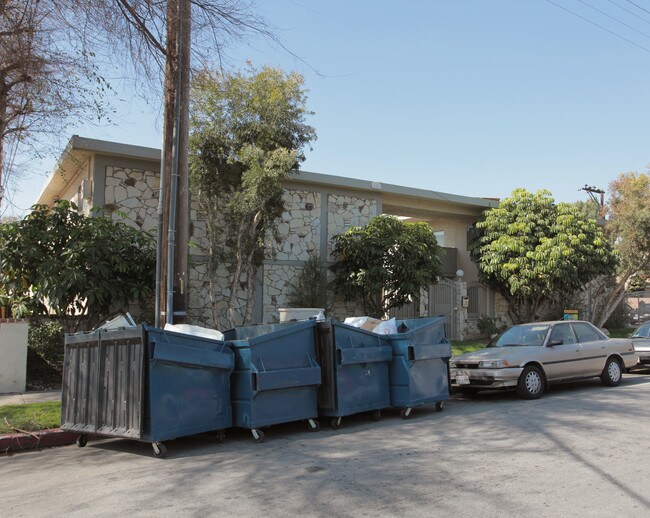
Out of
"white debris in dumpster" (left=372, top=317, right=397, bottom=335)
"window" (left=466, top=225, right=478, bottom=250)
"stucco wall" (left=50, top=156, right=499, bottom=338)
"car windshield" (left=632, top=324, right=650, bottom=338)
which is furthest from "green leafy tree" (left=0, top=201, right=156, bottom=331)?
"window" (left=466, top=225, right=478, bottom=250)

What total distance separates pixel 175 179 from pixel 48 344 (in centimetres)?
535

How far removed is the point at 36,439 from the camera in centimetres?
A: 836

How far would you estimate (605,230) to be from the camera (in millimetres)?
26953

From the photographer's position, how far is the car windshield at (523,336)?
12.1m

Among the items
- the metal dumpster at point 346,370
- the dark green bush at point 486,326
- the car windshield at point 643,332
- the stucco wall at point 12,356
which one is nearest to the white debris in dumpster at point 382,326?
the metal dumpster at point 346,370

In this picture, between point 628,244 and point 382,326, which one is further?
point 628,244

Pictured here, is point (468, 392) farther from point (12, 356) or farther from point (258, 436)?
point (12, 356)

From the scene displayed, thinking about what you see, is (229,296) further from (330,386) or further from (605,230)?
(605,230)

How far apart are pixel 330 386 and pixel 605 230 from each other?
21940mm

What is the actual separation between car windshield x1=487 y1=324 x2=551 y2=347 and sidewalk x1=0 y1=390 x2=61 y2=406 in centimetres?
847

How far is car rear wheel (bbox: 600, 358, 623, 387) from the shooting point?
504 inches

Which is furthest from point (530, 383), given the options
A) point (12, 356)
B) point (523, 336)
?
point (12, 356)

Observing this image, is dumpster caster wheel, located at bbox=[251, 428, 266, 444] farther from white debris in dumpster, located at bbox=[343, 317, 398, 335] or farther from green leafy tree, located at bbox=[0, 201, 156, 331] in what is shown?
green leafy tree, located at bbox=[0, 201, 156, 331]

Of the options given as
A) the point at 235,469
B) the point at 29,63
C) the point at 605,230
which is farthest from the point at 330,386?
the point at 605,230
